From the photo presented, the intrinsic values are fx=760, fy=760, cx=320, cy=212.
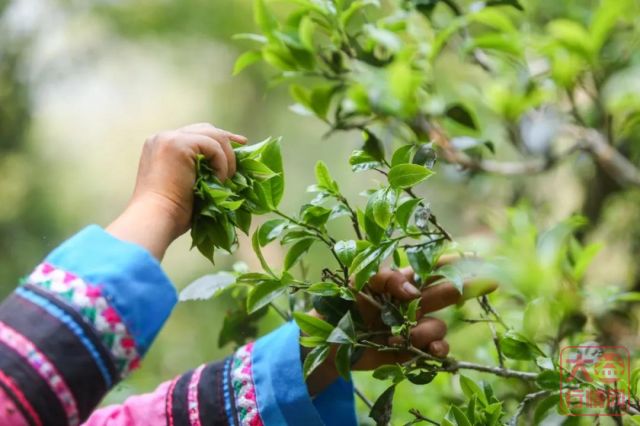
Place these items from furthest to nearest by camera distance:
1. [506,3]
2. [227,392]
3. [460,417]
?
[506,3], [227,392], [460,417]

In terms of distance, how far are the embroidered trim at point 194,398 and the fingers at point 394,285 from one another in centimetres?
18

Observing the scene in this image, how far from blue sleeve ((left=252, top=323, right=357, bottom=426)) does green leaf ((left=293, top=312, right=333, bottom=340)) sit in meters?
0.08

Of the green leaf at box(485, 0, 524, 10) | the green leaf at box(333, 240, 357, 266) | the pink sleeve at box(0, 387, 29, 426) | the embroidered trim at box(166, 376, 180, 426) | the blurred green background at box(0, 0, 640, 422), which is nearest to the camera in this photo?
the pink sleeve at box(0, 387, 29, 426)

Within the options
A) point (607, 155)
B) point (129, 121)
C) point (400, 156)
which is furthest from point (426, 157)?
point (129, 121)

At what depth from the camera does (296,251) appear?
A: 1.90 ft

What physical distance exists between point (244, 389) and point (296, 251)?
0.50 feet

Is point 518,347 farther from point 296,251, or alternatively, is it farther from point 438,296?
point 296,251

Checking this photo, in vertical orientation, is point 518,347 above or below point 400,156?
below

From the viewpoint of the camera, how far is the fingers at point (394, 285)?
2.00 ft

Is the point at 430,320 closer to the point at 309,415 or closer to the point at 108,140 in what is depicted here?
the point at 309,415

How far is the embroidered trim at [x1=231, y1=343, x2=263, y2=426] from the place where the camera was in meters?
0.64

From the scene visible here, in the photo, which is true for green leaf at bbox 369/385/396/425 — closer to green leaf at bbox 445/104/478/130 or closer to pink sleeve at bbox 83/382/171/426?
pink sleeve at bbox 83/382/171/426

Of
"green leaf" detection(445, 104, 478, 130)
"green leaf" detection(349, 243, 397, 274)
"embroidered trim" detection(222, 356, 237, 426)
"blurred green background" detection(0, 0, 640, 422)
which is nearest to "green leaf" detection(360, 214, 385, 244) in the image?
"green leaf" detection(349, 243, 397, 274)

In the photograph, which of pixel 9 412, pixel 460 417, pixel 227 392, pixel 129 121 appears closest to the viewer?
pixel 9 412
